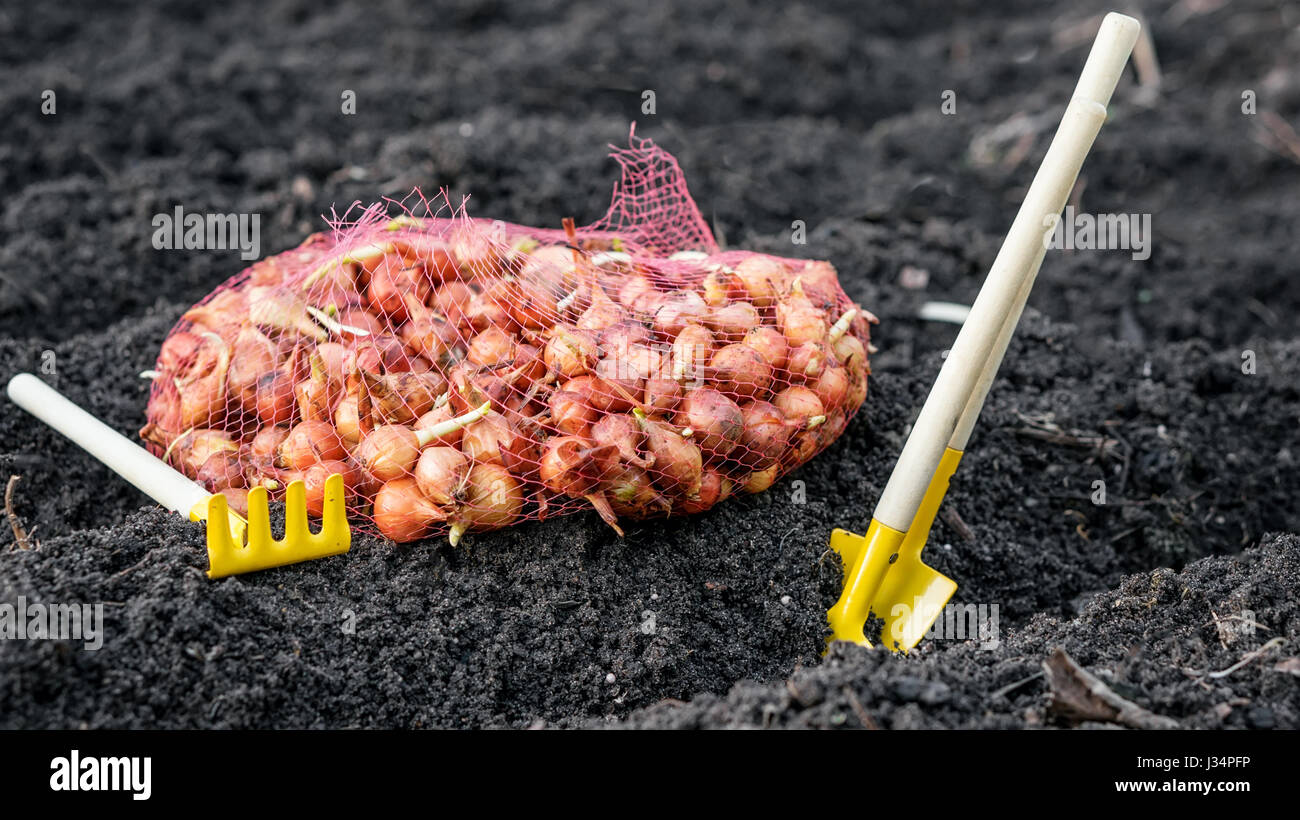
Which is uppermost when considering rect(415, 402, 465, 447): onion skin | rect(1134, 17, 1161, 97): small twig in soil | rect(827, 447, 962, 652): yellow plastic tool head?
rect(1134, 17, 1161, 97): small twig in soil

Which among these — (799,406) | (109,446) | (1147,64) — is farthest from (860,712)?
(1147,64)

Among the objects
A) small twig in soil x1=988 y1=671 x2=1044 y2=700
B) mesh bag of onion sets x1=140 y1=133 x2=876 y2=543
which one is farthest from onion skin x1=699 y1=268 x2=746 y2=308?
small twig in soil x1=988 y1=671 x2=1044 y2=700

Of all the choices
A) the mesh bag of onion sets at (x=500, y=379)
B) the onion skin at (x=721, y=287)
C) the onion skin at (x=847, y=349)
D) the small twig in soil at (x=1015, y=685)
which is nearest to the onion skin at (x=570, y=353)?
the mesh bag of onion sets at (x=500, y=379)

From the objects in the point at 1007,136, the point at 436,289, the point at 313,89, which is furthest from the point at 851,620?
the point at 313,89

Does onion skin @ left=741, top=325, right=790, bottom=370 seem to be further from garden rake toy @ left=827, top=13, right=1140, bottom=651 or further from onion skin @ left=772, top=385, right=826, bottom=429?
garden rake toy @ left=827, top=13, right=1140, bottom=651

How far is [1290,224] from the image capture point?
4.62m

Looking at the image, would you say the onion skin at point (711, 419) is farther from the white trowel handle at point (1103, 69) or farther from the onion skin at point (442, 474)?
the white trowel handle at point (1103, 69)

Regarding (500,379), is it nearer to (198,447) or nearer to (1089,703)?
(198,447)

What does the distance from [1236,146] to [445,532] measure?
4.56m

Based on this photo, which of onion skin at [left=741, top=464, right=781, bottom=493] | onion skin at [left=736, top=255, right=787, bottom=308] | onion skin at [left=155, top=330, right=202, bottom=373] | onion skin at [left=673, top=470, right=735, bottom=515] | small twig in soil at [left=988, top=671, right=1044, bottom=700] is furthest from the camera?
onion skin at [left=155, top=330, right=202, bottom=373]

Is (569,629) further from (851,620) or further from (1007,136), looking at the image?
(1007,136)

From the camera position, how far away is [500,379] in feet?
7.44

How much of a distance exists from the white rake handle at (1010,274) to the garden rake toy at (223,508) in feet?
4.06

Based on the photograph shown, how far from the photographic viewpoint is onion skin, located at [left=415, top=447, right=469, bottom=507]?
216 centimetres
